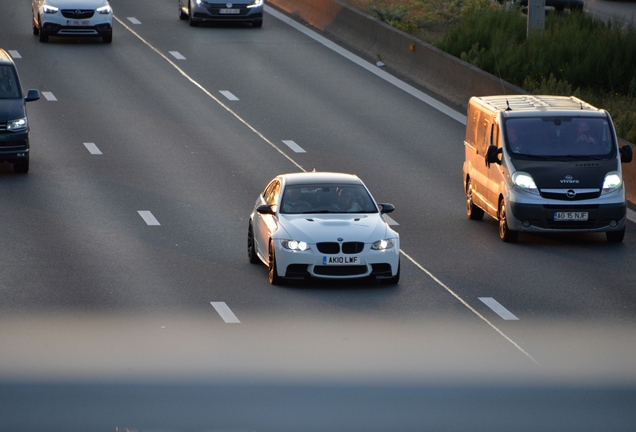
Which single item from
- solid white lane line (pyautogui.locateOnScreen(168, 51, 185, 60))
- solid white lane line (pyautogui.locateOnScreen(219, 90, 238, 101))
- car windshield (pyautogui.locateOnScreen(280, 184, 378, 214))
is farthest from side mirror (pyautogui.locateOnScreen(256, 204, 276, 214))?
solid white lane line (pyautogui.locateOnScreen(168, 51, 185, 60))

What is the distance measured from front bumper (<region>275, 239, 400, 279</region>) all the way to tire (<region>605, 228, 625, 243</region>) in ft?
15.0

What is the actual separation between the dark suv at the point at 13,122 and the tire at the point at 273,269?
8.48m

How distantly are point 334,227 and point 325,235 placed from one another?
8.4 inches

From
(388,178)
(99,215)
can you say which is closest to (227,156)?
(388,178)

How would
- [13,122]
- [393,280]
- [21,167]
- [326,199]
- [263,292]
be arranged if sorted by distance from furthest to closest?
[21,167] → [13,122] → [326,199] → [393,280] → [263,292]

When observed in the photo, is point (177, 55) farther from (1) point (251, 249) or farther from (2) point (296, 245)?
(2) point (296, 245)

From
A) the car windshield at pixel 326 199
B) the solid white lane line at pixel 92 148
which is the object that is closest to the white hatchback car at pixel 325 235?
the car windshield at pixel 326 199

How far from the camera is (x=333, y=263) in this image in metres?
16.7

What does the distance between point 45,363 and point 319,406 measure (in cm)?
291

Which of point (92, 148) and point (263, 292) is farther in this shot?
point (92, 148)

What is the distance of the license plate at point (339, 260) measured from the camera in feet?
54.6

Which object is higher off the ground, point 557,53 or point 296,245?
point 296,245

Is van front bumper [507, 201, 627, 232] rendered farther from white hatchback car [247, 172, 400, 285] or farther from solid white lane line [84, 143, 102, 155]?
solid white lane line [84, 143, 102, 155]

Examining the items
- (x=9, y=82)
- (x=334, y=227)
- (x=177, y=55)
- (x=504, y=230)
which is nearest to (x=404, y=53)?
(x=177, y=55)
